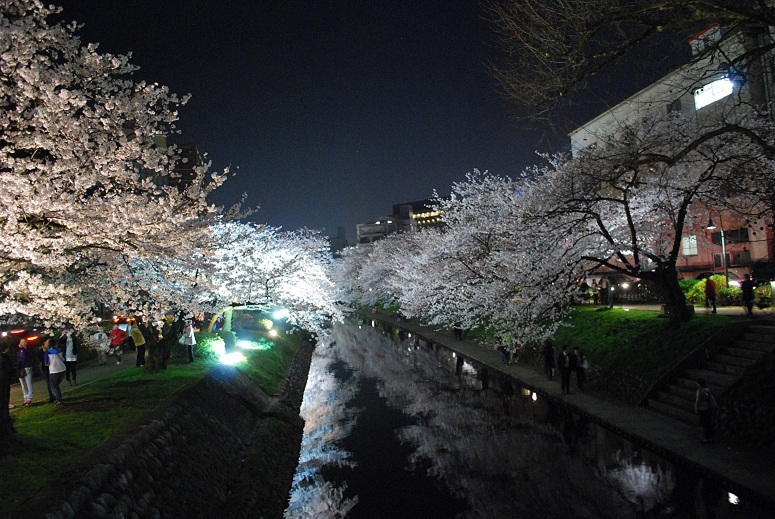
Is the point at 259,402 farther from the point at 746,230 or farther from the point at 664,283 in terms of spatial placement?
the point at 746,230

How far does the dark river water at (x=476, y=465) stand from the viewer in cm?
1000

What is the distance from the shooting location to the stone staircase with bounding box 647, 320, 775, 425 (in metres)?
13.8

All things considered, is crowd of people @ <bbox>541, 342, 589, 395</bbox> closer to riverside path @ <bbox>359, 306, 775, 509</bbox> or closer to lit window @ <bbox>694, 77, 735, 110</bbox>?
riverside path @ <bbox>359, 306, 775, 509</bbox>

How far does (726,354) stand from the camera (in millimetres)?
15008

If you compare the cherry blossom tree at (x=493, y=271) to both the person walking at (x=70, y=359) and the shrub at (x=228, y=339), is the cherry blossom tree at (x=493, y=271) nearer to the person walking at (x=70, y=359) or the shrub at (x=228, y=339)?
the shrub at (x=228, y=339)

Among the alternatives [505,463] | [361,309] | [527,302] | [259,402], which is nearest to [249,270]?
[259,402]

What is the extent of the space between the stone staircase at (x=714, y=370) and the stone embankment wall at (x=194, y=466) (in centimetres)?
1090

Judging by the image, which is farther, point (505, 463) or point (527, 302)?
point (527, 302)

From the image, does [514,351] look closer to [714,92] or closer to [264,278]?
[264,278]

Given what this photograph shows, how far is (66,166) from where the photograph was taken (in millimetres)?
10219

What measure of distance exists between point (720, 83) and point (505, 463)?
103ft

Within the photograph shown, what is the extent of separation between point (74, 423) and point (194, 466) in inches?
122

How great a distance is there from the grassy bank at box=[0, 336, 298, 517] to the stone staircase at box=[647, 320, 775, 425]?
1405 cm

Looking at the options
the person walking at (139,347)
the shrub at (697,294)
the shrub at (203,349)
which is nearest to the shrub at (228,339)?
the shrub at (203,349)
